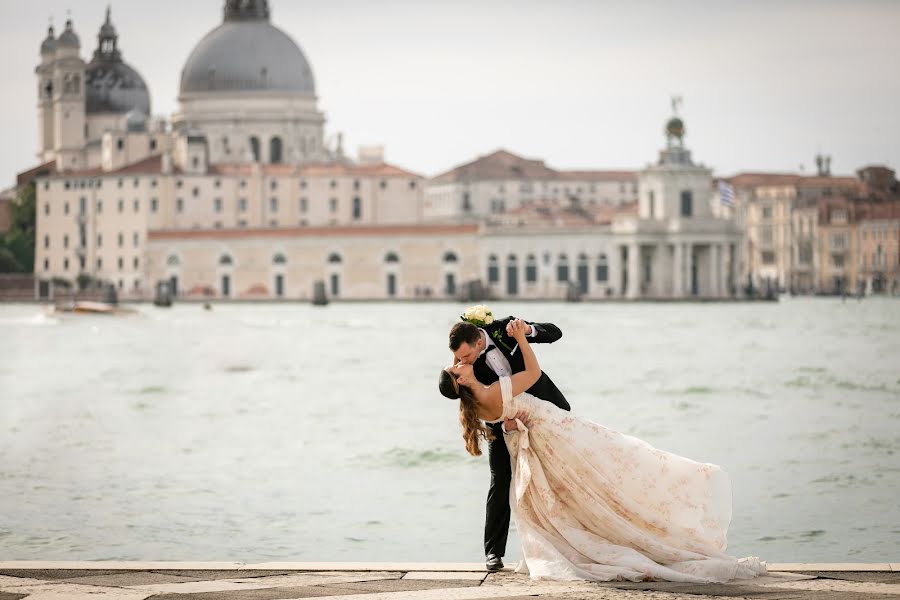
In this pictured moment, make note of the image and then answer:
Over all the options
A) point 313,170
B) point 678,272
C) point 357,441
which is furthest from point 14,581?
point 313,170

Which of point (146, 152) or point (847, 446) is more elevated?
point (146, 152)

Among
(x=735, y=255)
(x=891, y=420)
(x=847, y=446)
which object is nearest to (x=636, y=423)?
(x=891, y=420)

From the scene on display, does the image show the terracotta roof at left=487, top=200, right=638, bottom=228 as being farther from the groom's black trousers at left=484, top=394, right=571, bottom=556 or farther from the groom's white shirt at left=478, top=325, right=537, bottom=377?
the groom's white shirt at left=478, top=325, right=537, bottom=377

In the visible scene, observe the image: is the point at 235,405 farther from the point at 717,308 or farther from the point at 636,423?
the point at 717,308

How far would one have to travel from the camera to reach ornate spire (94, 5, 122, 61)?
4011 inches

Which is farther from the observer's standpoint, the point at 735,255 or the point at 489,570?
the point at 735,255

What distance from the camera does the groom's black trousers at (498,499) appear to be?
822 centimetres

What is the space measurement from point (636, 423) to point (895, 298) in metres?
83.7

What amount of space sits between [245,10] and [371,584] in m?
92.9

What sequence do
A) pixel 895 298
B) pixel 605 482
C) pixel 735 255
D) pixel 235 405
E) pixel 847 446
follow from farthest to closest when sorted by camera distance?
pixel 895 298 → pixel 735 255 → pixel 235 405 → pixel 847 446 → pixel 605 482

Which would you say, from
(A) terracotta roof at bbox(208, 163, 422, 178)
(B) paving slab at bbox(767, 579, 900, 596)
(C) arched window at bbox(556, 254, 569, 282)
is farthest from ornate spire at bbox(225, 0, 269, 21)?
(B) paving slab at bbox(767, 579, 900, 596)

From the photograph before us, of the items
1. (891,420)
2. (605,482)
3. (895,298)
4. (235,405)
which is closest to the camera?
(605,482)

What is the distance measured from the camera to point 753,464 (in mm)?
16375

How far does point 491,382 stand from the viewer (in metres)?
8.09
